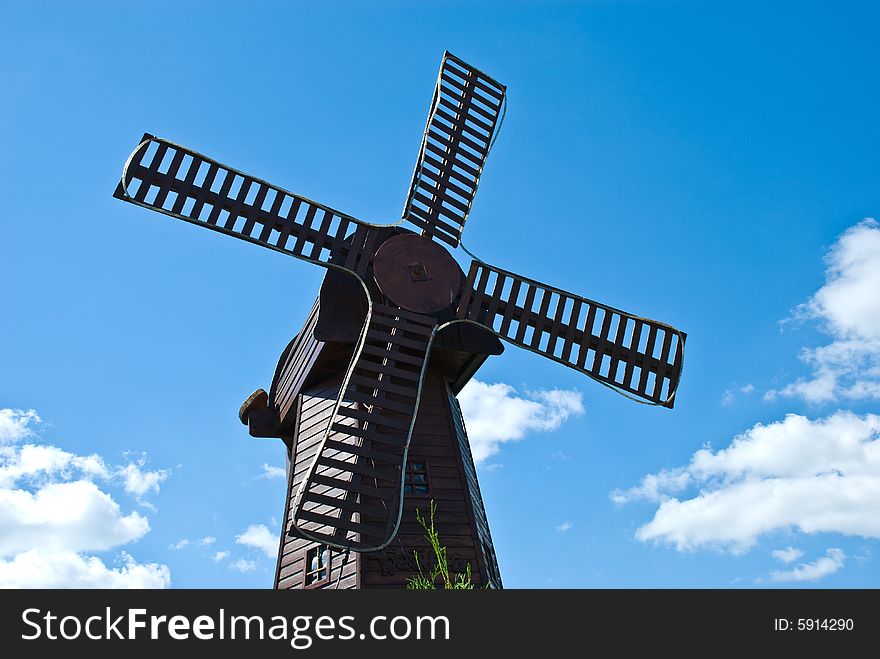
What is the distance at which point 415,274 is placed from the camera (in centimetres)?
918

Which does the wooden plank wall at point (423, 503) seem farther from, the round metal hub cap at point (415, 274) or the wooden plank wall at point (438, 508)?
the round metal hub cap at point (415, 274)

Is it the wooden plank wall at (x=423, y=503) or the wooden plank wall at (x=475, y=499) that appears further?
the wooden plank wall at (x=475, y=499)

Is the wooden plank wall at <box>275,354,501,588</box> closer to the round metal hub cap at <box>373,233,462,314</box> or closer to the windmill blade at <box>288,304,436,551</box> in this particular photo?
the windmill blade at <box>288,304,436,551</box>

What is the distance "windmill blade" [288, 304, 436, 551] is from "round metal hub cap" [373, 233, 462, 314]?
0.55 ft

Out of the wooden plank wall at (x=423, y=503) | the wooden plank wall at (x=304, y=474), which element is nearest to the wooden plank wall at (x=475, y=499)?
the wooden plank wall at (x=423, y=503)

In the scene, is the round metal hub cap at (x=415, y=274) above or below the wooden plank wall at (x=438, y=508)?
above

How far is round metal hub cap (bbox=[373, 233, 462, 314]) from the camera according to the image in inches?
356

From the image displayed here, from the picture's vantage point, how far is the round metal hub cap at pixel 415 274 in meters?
9.05

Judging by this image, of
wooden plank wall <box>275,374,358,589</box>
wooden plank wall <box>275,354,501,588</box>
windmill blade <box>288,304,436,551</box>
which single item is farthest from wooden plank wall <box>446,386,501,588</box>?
wooden plank wall <box>275,374,358,589</box>

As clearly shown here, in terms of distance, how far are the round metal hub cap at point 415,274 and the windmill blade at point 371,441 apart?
17 cm
